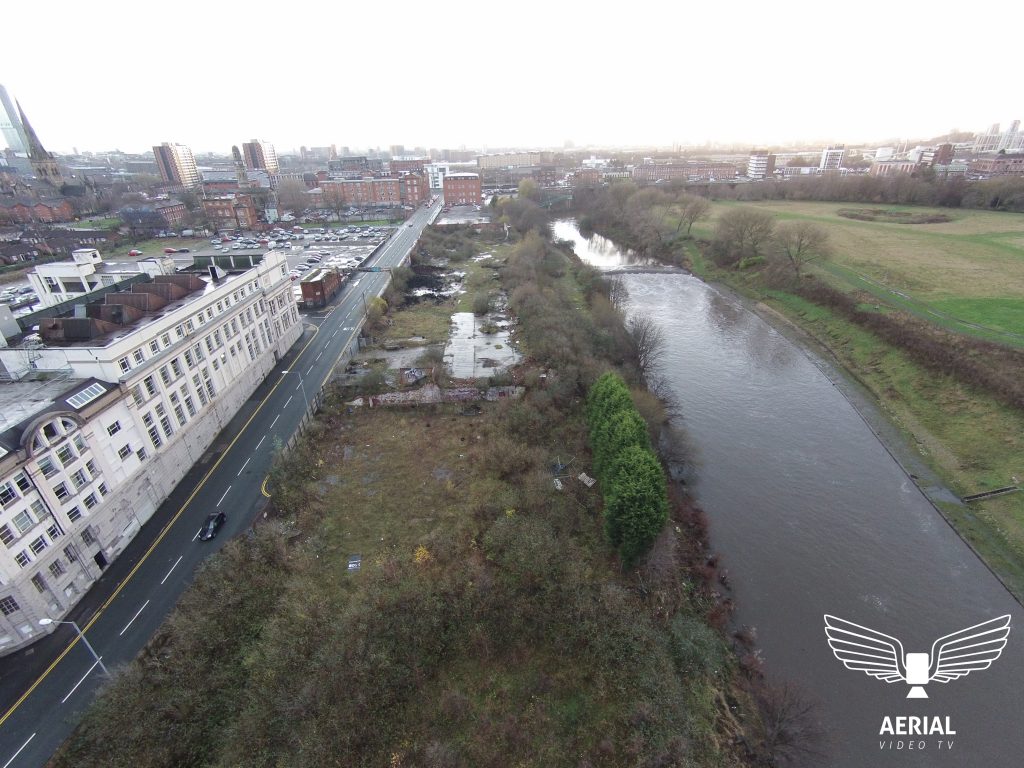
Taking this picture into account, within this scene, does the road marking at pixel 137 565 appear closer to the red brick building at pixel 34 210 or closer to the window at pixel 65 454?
the window at pixel 65 454

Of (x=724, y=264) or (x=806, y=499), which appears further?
(x=724, y=264)

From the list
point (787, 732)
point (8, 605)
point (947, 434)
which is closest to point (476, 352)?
point (8, 605)

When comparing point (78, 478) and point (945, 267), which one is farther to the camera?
point (945, 267)

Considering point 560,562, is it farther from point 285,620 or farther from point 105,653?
point 105,653

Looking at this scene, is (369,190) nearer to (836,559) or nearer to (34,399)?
(34,399)

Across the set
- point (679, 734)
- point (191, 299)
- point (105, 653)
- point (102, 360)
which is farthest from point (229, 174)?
point (679, 734)

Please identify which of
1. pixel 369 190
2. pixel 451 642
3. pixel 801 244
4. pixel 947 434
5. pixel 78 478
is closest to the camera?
pixel 451 642

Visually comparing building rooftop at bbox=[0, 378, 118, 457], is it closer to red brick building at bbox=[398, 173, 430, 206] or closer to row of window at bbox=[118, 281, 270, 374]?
row of window at bbox=[118, 281, 270, 374]
